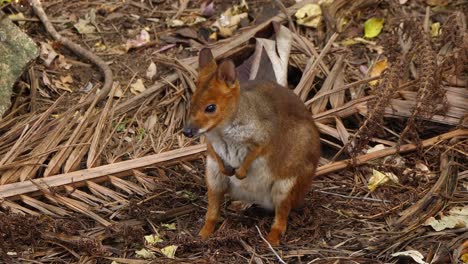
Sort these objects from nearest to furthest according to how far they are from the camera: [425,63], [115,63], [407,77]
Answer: [425,63] → [407,77] → [115,63]

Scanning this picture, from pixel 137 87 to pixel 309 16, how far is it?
1.57 metres

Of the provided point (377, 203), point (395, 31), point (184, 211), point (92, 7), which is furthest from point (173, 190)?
point (92, 7)

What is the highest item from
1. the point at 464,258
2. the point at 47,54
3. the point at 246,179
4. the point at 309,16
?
the point at 246,179

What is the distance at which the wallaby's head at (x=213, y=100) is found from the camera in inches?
169

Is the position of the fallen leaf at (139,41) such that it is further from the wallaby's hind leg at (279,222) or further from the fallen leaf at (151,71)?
the wallaby's hind leg at (279,222)

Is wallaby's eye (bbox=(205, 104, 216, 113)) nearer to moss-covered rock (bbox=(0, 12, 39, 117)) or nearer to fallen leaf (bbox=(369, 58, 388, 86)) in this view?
moss-covered rock (bbox=(0, 12, 39, 117))

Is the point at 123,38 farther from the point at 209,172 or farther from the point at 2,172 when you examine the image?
the point at 209,172

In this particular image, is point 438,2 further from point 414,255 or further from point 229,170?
point 229,170

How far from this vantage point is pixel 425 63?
5535mm

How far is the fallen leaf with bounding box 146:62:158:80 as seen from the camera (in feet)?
21.5

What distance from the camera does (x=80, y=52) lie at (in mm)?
6805

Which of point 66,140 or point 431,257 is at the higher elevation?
point 66,140

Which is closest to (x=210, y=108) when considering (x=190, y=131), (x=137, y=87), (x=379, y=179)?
(x=190, y=131)

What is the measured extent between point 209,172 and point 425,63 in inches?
67.9
